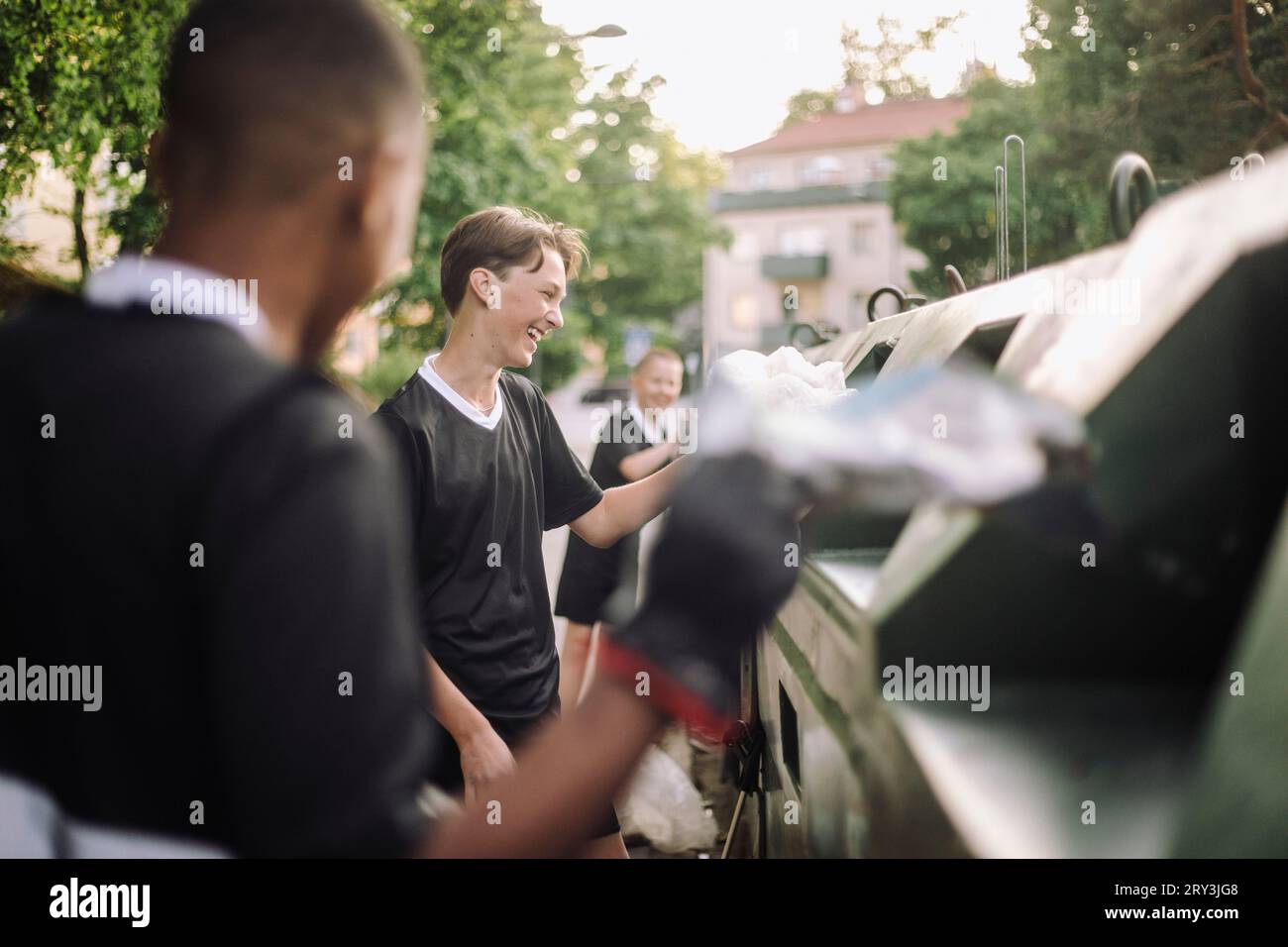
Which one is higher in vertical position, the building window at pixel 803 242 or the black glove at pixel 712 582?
the building window at pixel 803 242

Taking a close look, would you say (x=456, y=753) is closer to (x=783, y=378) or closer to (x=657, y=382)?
(x=783, y=378)

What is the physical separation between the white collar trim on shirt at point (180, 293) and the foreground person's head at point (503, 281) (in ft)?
5.48

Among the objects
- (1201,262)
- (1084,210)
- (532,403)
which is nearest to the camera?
(1201,262)

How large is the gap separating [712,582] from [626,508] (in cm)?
188

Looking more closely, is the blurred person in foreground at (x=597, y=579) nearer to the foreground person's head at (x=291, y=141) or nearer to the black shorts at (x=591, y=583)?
the black shorts at (x=591, y=583)

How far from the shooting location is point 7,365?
3.34 feet

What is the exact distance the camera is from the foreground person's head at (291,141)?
108cm

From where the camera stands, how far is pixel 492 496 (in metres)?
2.65

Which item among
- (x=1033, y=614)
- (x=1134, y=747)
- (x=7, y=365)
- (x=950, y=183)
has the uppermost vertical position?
(x=950, y=183)

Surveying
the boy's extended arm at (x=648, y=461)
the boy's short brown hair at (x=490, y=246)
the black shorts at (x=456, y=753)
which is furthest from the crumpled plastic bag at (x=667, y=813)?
the boy's short brown hair at (x=490, y=246)

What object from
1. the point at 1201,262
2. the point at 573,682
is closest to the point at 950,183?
the point at 573,682

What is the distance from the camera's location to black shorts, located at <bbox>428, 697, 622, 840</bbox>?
8.34 ft

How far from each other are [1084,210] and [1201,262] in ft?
39.2
